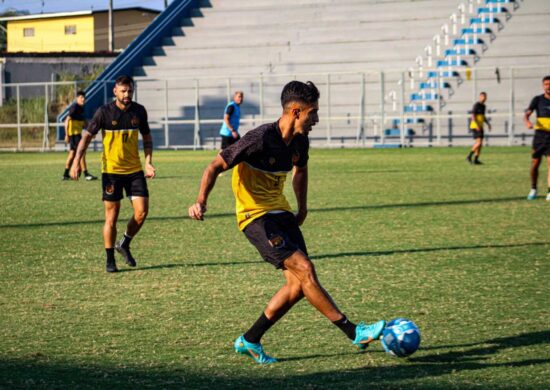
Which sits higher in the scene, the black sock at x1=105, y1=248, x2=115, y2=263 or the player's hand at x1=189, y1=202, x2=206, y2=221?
the player's hand at x1=189, y1=202, x2=206, y2=221

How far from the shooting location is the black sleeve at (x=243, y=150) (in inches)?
239

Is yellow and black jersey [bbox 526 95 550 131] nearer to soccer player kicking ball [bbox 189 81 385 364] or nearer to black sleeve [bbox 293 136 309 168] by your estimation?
black sleeve [bbox 293 136 309 168]

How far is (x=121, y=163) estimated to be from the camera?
1039cm

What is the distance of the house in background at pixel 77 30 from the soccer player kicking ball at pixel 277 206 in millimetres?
73814

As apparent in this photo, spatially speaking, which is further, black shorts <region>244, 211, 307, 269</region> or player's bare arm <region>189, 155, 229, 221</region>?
black shorts <region>244, 211, 307, 269</region>

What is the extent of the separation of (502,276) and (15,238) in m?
6.67

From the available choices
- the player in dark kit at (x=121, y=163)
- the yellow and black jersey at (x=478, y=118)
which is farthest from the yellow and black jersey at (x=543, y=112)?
the yellow and black jersey at (x=478, y=118)

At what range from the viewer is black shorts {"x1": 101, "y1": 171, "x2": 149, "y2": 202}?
1027cm

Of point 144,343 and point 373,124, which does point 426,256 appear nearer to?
point 144,343

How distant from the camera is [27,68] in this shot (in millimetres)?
52875

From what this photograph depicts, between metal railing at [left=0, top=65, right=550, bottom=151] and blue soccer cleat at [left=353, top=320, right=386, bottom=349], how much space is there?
2905cm

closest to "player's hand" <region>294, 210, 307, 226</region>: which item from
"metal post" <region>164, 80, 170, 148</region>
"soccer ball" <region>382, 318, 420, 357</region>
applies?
"soccer ball" <region>382, 318, 420, 357</region>

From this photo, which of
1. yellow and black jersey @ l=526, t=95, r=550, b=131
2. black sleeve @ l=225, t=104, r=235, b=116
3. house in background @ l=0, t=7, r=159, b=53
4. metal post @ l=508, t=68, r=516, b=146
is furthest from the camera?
house in background @ l=0, t=7, r=159, b=53

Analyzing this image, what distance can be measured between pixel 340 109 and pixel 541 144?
2367 centimetres
